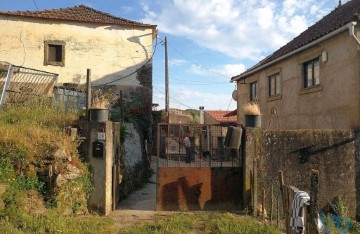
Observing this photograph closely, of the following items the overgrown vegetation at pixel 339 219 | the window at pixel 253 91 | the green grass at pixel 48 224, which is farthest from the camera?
the window at pixel 253 91

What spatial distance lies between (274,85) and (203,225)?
1003 cm

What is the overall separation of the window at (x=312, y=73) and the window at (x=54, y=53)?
502 inches

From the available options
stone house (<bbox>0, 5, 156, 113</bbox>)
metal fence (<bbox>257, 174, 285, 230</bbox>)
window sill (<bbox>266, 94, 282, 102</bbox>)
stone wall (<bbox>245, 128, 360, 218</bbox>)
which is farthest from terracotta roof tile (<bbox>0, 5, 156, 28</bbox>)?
metal fence (<bbox>257, 174, 285, 230</bbox>)

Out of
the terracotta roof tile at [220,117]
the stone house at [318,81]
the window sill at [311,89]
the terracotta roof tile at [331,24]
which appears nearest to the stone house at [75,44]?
the terracotta roof tile at [331,24]

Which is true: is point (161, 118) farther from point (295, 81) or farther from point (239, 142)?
point (239, 142)

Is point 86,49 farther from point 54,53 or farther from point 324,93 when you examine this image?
point 324,93

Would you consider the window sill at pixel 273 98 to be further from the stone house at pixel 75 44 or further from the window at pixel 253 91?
the stone house at pixel 75 44

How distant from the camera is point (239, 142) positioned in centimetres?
893

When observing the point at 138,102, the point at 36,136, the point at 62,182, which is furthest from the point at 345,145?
the point at 138,102

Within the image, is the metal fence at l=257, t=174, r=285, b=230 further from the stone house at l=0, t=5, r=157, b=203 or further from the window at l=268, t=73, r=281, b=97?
the stone house at l=0, t=5, r=157, b=203

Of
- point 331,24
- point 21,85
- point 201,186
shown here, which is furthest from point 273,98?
point 21,85

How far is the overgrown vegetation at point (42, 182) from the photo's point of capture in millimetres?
7184

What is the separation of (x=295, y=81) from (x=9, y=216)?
11.2m

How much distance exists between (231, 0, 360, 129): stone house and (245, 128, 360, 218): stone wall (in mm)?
1144
